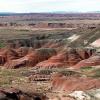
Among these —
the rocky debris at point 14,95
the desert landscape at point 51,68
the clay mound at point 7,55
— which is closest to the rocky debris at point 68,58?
the desert landscape at point 51,68

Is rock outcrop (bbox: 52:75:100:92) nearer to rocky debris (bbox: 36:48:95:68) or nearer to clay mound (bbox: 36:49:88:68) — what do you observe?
rocky debris (bbox: 36:48:95:68)

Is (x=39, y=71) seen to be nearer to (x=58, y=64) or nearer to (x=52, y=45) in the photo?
(x=58, y=64)

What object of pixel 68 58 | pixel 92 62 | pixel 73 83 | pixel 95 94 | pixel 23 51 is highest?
pixel 95 94

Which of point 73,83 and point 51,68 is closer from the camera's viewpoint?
point 73,83

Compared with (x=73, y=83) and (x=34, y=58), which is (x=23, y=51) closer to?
(x=34, y=58)

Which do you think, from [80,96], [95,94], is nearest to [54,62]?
[95,94]

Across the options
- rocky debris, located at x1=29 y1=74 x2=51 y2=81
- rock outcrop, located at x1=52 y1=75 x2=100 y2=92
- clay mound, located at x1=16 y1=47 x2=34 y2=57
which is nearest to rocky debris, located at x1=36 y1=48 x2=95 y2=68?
clay mound, located at x1=16 y1=47 x2=34 y2=57

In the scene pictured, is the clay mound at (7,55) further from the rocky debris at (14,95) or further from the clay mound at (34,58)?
the rocky debris at (14,95)

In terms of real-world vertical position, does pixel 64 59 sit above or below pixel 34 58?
above
